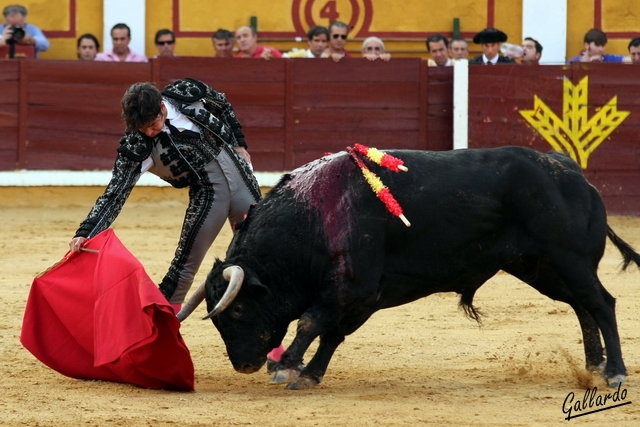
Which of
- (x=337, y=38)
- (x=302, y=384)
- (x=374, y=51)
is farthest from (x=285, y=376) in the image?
(x=374, y=51)

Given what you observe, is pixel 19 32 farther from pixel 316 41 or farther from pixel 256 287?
pixel 256 287

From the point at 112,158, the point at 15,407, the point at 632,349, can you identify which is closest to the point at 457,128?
the point at 112,158

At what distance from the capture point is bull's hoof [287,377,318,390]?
387 centimetres

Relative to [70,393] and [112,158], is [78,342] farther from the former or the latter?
[112,158]

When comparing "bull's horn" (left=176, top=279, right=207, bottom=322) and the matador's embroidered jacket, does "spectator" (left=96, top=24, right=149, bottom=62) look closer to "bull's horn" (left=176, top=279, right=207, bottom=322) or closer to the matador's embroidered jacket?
the matador's embroidered jacket

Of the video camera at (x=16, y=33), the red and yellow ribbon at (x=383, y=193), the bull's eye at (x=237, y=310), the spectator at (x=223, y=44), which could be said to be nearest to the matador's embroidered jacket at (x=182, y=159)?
the bull's eye at (x=237, y=310)

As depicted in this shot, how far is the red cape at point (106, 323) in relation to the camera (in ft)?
12.5

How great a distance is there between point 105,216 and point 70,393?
67cm

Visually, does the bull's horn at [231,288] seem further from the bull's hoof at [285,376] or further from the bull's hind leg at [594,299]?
the bull's hind leg at [594,299]

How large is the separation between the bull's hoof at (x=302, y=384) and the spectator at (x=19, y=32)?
6216mm

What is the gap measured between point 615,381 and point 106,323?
1.76 metres

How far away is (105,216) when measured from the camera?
407 centimetres

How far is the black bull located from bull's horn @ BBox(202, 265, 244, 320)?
45 millimetres

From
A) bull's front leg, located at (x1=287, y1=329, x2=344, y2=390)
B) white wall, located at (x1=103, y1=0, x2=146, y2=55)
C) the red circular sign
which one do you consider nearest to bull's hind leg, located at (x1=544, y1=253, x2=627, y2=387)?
bull's front leg, located at (x1=287, y1=329, x2=344, y2=390)
